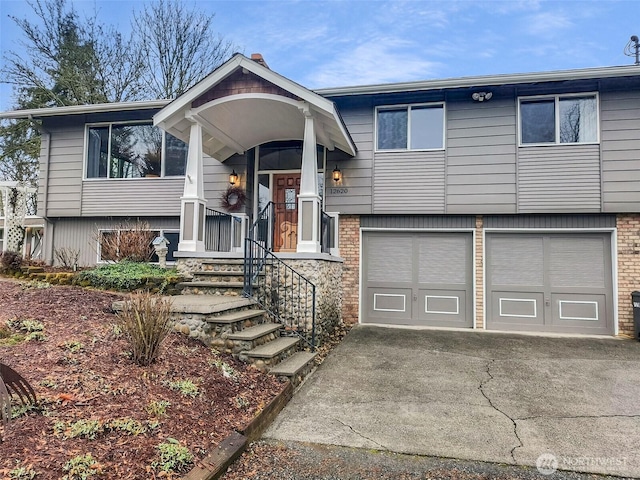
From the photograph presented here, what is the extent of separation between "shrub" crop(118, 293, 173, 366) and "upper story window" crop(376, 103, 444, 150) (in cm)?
639

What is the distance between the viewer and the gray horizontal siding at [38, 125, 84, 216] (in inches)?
391

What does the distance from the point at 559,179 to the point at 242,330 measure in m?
7.04

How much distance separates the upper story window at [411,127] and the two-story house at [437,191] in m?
0.03

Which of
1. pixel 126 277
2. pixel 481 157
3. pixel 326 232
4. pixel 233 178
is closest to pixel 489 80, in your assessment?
pixel 481 157

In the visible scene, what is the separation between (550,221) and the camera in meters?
8.05

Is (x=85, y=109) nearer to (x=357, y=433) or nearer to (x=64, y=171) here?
(x=64, y=171)

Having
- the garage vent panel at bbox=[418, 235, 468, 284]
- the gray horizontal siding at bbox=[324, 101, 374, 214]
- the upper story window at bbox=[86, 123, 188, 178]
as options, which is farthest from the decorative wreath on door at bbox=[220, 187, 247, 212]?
the garage vent panel at bbox=[418, 235, 468, 284]

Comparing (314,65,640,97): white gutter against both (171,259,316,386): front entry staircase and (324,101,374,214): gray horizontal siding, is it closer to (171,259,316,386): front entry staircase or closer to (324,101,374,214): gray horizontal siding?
(324,101,374,214): gray horizontal siding

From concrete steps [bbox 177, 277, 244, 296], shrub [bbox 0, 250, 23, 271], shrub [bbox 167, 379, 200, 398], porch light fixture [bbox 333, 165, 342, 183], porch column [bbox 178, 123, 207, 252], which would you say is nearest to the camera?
shrub [bbox 167, 379, 200, 398]

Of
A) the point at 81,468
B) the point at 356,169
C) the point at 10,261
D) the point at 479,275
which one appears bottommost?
the point at 81,468

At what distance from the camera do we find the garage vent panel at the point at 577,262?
310 inches

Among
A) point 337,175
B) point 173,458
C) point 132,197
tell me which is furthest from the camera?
point 132,197

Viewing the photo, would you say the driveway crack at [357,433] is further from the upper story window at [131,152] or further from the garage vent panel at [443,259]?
the upper story window at [131,152]

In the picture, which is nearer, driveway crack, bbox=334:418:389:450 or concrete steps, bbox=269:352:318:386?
driveway crack, bbox=334:418:389:450
